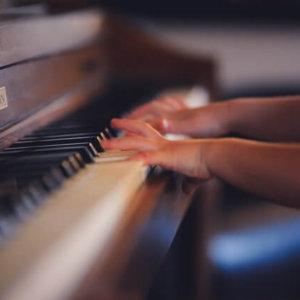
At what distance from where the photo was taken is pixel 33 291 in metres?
0.44

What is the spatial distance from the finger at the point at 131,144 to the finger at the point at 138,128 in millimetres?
43

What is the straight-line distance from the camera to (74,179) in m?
0.73

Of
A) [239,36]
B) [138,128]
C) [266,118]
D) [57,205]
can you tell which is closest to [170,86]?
[266,118]

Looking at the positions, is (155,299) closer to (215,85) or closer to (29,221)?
(215,85)

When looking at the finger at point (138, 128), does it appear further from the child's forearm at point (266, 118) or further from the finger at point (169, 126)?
the child's forearm at point (266, 118)

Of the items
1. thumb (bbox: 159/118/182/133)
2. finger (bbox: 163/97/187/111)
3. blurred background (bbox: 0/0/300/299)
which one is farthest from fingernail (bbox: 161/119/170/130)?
blurred background (bbox: 0/0/300/299)

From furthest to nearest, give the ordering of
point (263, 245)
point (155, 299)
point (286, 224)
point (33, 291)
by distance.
→ point (155, 299) → point (286, 224) → point (263, 245) → point (33, 291)

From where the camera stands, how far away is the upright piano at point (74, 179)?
1.66ft

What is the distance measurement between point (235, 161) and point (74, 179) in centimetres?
27

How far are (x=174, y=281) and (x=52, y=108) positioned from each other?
0.79 m

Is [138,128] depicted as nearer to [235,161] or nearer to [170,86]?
[235,161]

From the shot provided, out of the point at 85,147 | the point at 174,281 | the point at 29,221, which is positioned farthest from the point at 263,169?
the point at 174,281

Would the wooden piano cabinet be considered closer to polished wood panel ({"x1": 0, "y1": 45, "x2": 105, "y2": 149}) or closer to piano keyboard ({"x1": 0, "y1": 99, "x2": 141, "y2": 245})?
polished wood panel ({"x1": 0, "y1": 45, "x2": 105, "y2": 149})

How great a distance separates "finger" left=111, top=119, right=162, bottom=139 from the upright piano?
0.04 meters
